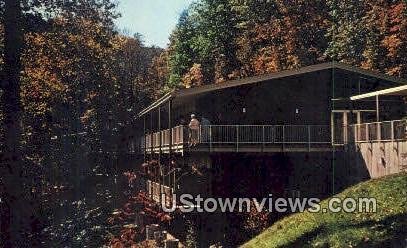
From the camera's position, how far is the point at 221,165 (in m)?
28.6

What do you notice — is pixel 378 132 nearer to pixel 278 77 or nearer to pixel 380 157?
pixel 380 157

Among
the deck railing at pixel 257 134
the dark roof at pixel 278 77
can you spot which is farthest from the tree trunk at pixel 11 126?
the dark roof at pixel 278 77

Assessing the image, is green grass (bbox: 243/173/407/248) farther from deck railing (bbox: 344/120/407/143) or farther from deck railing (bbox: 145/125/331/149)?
deck railing (bbox: 145/125/331/149)

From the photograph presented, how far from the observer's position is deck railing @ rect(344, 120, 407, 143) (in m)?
23.7

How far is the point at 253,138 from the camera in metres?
28.8

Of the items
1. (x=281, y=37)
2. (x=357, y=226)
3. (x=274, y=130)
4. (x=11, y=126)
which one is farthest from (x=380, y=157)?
(x=281, y=37)

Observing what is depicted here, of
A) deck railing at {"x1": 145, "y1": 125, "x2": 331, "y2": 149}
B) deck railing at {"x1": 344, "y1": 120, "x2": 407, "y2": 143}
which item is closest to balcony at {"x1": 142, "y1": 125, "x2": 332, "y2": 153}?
deck railing at {"x1": 145, "y1": 125, "x2": 331, "y2": 149}

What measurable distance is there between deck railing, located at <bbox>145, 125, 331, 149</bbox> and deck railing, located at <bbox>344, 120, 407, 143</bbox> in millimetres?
1481

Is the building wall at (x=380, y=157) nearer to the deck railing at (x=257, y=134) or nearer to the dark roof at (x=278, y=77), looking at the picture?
the deck railing at (x=257, y=134)

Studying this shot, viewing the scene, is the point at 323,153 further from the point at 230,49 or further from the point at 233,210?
the point at 230,49

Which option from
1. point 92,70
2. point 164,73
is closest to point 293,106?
point 92,70

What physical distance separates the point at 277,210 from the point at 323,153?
4045mm

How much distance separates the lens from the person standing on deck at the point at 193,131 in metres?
26.9

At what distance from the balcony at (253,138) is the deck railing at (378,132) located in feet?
4.69
